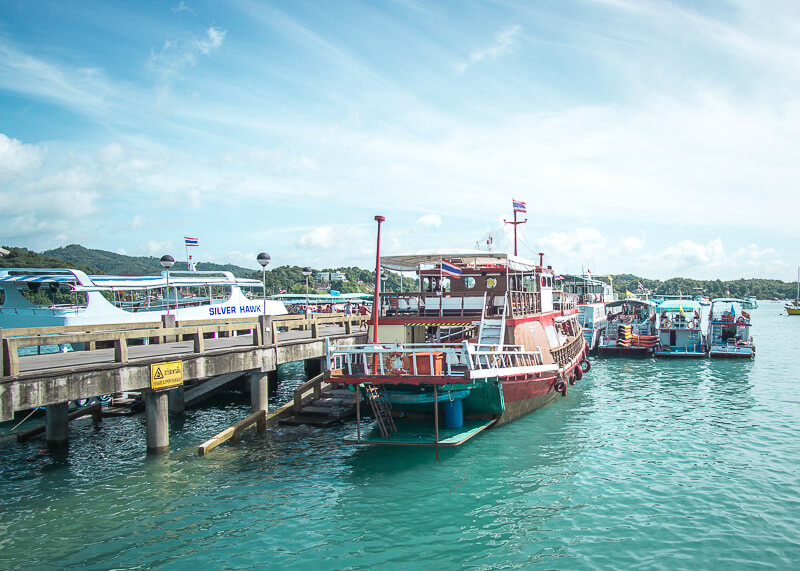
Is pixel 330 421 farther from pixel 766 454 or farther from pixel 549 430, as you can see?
pixel 766 454

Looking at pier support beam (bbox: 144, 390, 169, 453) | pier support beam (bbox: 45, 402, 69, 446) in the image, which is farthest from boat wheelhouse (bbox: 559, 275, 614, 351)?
pier support beam (bbox: 45, 402, 69, 446)

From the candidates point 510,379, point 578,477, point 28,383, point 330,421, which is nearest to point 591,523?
point 578,477

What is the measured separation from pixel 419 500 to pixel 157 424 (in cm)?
878

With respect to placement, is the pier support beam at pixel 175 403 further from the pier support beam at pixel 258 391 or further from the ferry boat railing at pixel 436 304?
the ferry boat railing at pixel 436 304

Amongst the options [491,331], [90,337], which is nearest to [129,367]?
[90,337]

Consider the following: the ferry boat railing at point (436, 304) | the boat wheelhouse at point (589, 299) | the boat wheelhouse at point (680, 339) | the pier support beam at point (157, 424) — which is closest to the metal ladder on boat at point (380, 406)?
the ferry boat railing at point (436, 304)

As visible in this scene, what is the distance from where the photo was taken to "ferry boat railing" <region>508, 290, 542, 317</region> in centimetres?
1970

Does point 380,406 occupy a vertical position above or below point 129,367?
below

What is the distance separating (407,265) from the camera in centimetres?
2094

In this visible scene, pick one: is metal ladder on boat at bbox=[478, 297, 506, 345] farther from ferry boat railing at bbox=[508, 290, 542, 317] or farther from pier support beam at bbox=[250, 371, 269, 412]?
pier support beam at bbox=[250, 371, 269, 412]

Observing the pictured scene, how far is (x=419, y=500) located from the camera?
1261cm

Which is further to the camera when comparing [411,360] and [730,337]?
[730,337]

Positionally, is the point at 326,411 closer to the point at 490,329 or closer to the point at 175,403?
the point at 490,329

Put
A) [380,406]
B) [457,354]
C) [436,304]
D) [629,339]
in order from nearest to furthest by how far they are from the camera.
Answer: [457,354]
[380,406]
[436,304]
[629,339]
